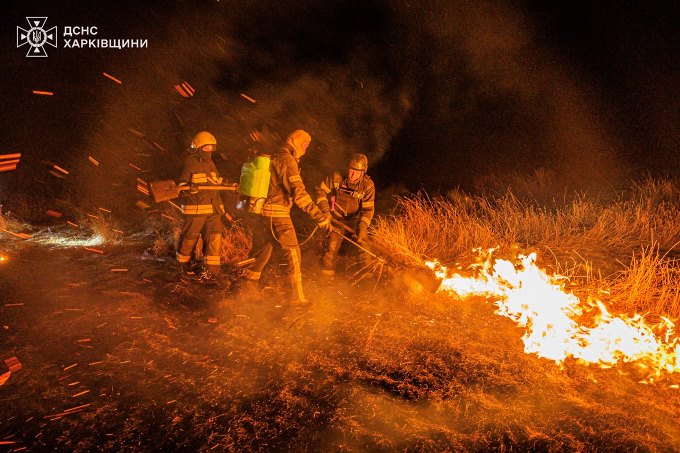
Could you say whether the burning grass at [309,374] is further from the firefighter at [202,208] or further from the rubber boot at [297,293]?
the firefighter at [202,208]

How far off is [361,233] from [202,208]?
2.34 m

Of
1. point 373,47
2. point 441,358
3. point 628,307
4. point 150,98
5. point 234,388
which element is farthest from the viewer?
point 150,98

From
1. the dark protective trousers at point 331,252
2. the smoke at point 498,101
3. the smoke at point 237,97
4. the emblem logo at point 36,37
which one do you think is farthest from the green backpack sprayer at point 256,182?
the emblem logo at point 36,37

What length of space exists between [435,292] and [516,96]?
9889mm

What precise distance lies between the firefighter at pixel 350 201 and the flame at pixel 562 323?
1.58 m

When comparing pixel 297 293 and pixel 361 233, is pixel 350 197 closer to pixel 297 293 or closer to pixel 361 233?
pixel 361 233

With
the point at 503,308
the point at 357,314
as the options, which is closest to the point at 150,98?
the point at 357,314

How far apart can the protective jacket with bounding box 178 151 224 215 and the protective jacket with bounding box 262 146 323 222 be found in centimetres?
121

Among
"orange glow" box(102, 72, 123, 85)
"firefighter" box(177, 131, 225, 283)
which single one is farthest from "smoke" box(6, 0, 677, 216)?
"firefighter" box(177, 131, 225, 283)

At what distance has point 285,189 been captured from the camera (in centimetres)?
535

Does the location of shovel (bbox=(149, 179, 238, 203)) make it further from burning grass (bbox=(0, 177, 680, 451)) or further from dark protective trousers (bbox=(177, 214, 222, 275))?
burning grass (bbox=(0, 177, 680, 451))

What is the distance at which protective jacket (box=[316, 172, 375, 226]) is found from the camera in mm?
6387

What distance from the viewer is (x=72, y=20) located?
16781mm

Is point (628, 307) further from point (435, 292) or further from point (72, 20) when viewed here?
point (72, 20)
